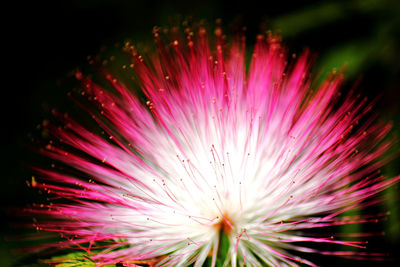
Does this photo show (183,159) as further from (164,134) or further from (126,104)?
(126,104)

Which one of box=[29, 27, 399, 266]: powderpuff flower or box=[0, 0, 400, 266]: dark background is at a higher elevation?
box=[0, 0, 400, 266]: dark background

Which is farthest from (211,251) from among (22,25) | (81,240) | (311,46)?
(22,25)

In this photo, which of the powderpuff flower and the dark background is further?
the dark background

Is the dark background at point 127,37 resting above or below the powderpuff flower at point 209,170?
above

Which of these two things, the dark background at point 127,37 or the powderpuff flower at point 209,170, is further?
the dark background at point 127,37

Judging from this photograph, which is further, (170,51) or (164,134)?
(170,51)
